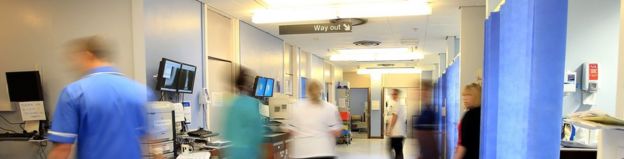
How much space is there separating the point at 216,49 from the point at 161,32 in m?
1.63

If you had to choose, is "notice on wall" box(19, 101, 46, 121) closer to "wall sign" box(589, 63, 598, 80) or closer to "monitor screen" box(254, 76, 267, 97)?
"monitor screen" box(254, 76, 267, 97)

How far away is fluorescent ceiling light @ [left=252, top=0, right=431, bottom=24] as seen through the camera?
4824 mm

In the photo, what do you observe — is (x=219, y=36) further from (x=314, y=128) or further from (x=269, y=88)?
(x=314, y=128)

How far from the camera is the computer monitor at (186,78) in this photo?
180 inches

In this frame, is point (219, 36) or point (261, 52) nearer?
point (219, 36)

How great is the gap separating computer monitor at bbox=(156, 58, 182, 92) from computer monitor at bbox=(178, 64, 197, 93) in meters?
0.08

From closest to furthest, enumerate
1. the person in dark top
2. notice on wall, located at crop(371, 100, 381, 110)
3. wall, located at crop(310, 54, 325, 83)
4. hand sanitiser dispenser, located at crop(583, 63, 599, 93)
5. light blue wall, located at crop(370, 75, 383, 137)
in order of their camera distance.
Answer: the person in dark top < hand sanitiser dispenser, located at crop(583, 63, 599, 93) < wall, located at crop(310, 54, 325, 83) < light blue wall, located at crop(370, 75, 383, 137) < notice on wall, located at crop(371, 100, 381, 110)

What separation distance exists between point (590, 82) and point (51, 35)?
6.05 meters

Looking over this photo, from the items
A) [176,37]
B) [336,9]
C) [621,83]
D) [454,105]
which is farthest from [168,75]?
[454,105]

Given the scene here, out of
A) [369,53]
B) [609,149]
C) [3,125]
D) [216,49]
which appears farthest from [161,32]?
[369,53]

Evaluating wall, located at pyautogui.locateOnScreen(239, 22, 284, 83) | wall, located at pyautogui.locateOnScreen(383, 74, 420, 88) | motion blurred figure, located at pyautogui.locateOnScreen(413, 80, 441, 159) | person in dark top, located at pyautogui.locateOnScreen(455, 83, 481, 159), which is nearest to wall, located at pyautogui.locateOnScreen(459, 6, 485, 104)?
motion blurred figure, located at pyautogui.locateOnScreen(413, 80, 441, 159)

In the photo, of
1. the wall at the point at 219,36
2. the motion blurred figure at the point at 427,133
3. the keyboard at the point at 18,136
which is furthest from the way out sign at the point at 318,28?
the keyboard at the point at 18,136

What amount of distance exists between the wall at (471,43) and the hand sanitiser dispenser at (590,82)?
3.86 ft

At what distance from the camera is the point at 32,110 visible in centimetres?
404
